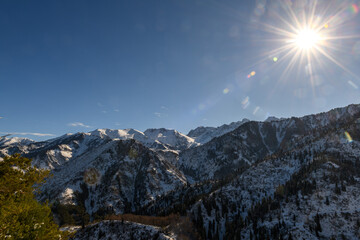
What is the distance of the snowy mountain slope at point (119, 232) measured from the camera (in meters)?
60.1

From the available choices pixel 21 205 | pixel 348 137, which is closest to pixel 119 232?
pixel 21 205

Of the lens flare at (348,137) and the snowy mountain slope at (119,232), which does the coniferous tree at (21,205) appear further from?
the lens flare at (348,137)

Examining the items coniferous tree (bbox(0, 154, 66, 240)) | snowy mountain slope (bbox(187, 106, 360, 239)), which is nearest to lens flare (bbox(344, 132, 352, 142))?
snowy mountain slope (bbox(187, 106, 360, 239))

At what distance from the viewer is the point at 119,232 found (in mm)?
64812

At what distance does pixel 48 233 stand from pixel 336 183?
145803 mm

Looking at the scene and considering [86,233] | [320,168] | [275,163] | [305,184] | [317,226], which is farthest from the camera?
[275,163]

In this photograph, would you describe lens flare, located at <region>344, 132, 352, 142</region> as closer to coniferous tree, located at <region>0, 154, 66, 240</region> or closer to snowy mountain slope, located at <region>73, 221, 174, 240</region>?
snowy mountain slope, located at <region>73, 221, 174, 240</region>

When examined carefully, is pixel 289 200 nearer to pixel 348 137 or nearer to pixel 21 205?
pixel 348 137

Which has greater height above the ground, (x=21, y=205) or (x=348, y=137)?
(x=348, y=137)

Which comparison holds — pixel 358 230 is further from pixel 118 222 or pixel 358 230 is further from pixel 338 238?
pixel 118 222

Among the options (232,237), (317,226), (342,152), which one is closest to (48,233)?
(232,237)

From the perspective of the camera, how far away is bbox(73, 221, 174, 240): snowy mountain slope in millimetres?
60062

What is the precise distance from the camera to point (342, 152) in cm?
14925

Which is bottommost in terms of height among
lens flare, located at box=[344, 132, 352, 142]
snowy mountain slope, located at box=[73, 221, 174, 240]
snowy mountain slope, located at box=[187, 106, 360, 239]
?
snowy mountain slope, located at box=[73, 221, 174, 240]
